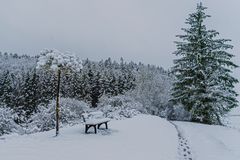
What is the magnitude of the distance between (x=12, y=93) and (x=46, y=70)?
61.8 m

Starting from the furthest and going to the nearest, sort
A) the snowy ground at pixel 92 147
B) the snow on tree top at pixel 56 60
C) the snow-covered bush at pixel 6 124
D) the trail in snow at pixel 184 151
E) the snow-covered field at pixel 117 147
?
the snow-covered bush at pixel 6 124
the snow on tree top at pixel 56 60
the trail in snow at pixel 184 151
the snow-covered field at pixel 117 147
the snowy ground at pixel 92 147

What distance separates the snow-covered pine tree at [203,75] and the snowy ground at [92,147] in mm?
9635

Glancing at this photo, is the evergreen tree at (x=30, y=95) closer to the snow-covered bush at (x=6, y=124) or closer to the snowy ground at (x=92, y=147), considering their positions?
the snow-covered bush at (x=6, y=124)

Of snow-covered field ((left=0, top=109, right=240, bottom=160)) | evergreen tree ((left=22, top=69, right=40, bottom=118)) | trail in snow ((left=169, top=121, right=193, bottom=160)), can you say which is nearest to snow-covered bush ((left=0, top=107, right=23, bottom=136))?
snow-covered field ((left=0, top=109, right=240, bottom=160))

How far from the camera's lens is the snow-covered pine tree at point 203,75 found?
856 inches

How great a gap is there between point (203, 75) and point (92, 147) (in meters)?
14.4

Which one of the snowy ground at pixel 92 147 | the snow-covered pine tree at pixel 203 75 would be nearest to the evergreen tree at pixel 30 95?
the snow-covered pine tree at pixel 203 75

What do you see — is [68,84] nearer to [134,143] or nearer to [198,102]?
[198,102]

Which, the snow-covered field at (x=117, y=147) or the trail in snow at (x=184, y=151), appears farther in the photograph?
the trail in snow at (x=184, y=151)

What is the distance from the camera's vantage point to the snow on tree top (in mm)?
12133

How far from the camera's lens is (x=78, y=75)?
240ft

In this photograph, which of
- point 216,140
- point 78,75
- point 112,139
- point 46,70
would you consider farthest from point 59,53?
point 78,75

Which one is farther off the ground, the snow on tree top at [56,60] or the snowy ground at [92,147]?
the snow on tree top at [56,60]

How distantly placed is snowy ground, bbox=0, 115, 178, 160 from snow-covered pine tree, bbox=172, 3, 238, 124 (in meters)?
9.64
